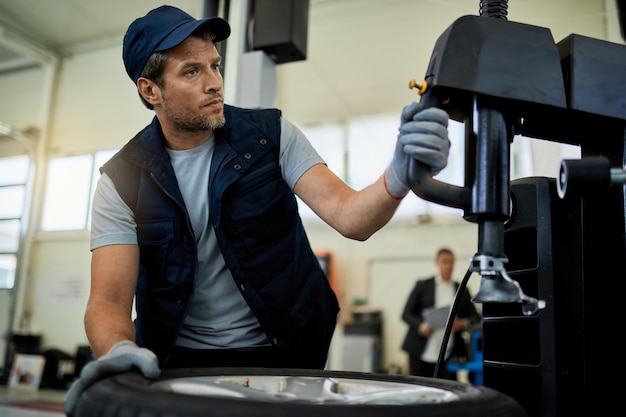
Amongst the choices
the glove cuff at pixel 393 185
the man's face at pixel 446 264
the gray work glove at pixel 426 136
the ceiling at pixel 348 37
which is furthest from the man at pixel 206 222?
the man's face at pixel 446 264

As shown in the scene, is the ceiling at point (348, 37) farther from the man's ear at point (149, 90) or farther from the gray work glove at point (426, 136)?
the gray work glove at point (426, 136)

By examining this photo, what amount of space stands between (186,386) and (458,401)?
0.96 feet

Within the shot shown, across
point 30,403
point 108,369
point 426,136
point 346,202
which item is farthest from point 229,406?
point 30,403

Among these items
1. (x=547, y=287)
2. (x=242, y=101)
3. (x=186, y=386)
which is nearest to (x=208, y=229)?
(x=186, y=386)

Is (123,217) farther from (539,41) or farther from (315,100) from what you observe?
(315,100)

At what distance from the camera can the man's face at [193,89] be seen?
1.05 meters

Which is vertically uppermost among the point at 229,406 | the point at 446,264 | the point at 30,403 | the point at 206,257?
the point at 446,264

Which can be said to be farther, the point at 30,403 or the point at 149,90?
the point at 30,403

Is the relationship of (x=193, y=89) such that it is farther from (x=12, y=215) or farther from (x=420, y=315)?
(x=12, y=215)

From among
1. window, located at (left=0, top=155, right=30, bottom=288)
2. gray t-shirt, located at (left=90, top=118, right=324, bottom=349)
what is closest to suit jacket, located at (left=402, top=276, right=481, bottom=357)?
gray t-shirt, located at (left=90, top=118, right=324, bottom=349)

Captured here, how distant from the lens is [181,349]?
1044 mm

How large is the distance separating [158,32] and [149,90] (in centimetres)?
13

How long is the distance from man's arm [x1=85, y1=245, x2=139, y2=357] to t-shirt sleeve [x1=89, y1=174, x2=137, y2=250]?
1 cm

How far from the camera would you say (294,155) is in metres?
1.07
